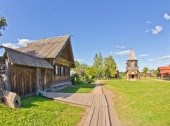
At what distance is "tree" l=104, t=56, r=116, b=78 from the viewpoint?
258 feet

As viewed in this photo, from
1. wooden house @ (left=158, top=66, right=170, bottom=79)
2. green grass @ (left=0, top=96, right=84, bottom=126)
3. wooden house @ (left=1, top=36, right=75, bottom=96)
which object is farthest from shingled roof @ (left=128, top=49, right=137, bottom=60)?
green grass @ (left=0, top=96, right=84, bottom=126)

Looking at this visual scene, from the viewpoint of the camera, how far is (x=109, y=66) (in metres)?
79.4

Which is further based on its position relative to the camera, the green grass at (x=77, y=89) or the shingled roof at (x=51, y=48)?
the shingled roof at (x=51, y=48)

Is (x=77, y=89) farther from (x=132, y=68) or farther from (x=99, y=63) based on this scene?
(x=99, y=63)

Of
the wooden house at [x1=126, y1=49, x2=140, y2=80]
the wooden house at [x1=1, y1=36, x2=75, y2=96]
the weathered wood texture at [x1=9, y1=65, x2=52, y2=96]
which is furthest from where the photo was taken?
the wooden house at [x1=126, y1=49, x2=140, y2=80]

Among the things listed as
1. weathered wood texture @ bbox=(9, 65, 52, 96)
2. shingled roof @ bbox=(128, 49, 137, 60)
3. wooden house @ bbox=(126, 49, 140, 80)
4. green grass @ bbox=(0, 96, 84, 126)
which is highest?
shingled roof @ bbox=(128, 49, 137, 60)

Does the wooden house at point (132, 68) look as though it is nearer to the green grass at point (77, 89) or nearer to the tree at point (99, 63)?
the tree at point (99, 63)

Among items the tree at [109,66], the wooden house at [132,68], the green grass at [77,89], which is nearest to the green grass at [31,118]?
the green grass at [77,89]

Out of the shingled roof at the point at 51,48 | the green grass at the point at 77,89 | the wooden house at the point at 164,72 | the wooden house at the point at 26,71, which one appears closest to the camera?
the wooden house at the point at 26,71

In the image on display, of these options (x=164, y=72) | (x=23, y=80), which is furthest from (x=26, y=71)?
(x=164, y=72)

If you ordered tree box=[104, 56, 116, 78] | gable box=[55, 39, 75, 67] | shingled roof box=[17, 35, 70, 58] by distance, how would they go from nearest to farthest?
shingled roof box=[17, 35, 70, 58]
gable box=[55, 39, 75, 67]
tree box=[104, 56, 116, 78]

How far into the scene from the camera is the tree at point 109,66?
78625 mm

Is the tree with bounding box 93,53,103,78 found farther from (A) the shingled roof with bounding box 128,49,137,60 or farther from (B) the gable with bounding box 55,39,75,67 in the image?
(B) the gable with bounding box 55,39,75,67

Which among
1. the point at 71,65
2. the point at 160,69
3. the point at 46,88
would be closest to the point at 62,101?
the point at 46,88
